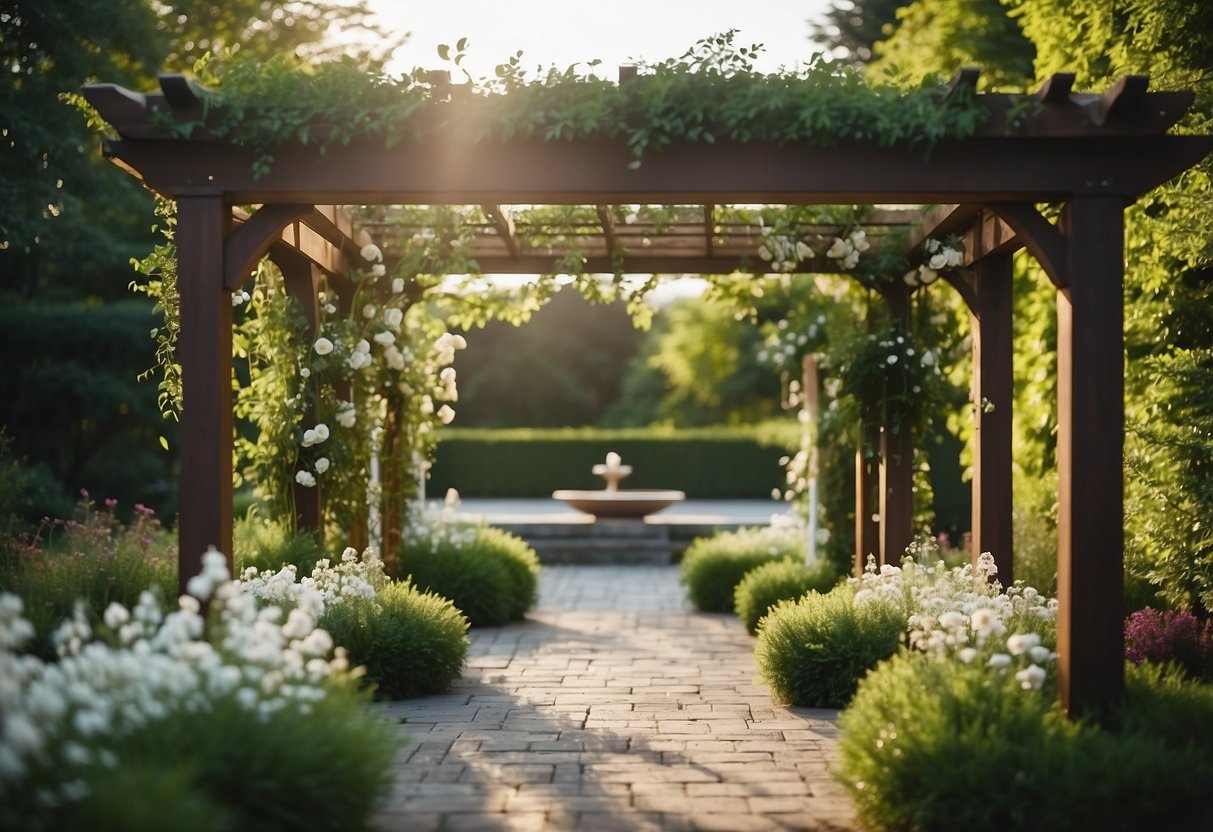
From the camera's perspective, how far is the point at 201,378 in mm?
4531

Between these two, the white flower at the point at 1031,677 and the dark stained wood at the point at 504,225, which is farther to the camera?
the dark stained wood at the point at 504,225

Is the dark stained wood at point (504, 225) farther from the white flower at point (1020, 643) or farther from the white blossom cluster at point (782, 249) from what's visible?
the white flower at point (1020, 643)

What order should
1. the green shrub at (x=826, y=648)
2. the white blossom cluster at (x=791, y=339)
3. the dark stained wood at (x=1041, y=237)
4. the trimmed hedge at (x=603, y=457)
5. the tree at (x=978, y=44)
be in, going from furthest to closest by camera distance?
the trimmed hedge at (x=603, y=457) → the tree at (x=978, y=44) → the white blossom cluster at (x=791, y=339) → the green shrub at (x=826, y=648) → the dark stained wood at (x=1041, y=237)

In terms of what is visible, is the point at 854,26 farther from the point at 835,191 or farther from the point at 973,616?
the point at 973,616

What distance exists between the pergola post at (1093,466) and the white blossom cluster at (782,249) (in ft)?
9.34

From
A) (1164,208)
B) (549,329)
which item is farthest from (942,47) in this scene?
(549,329)

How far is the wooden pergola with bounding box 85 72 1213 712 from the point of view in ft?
14.2

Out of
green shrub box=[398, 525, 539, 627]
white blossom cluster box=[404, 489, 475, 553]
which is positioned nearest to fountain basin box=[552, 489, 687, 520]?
white blossom cluster box=[404, 489, 475, 553]

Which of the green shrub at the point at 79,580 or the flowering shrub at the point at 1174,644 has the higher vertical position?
the green shrub at the point at 79,580

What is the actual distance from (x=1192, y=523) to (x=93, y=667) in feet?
17.6

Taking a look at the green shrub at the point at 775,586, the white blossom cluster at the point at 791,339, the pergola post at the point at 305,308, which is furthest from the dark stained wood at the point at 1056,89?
the white blossom cluster at the point at 791,339

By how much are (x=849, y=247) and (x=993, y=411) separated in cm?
162

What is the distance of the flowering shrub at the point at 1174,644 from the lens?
5430 millimetres

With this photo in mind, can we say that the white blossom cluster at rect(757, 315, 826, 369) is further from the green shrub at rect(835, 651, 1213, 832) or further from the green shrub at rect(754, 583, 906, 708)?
the green shrub at rect(835, 651, 1213, 832)
